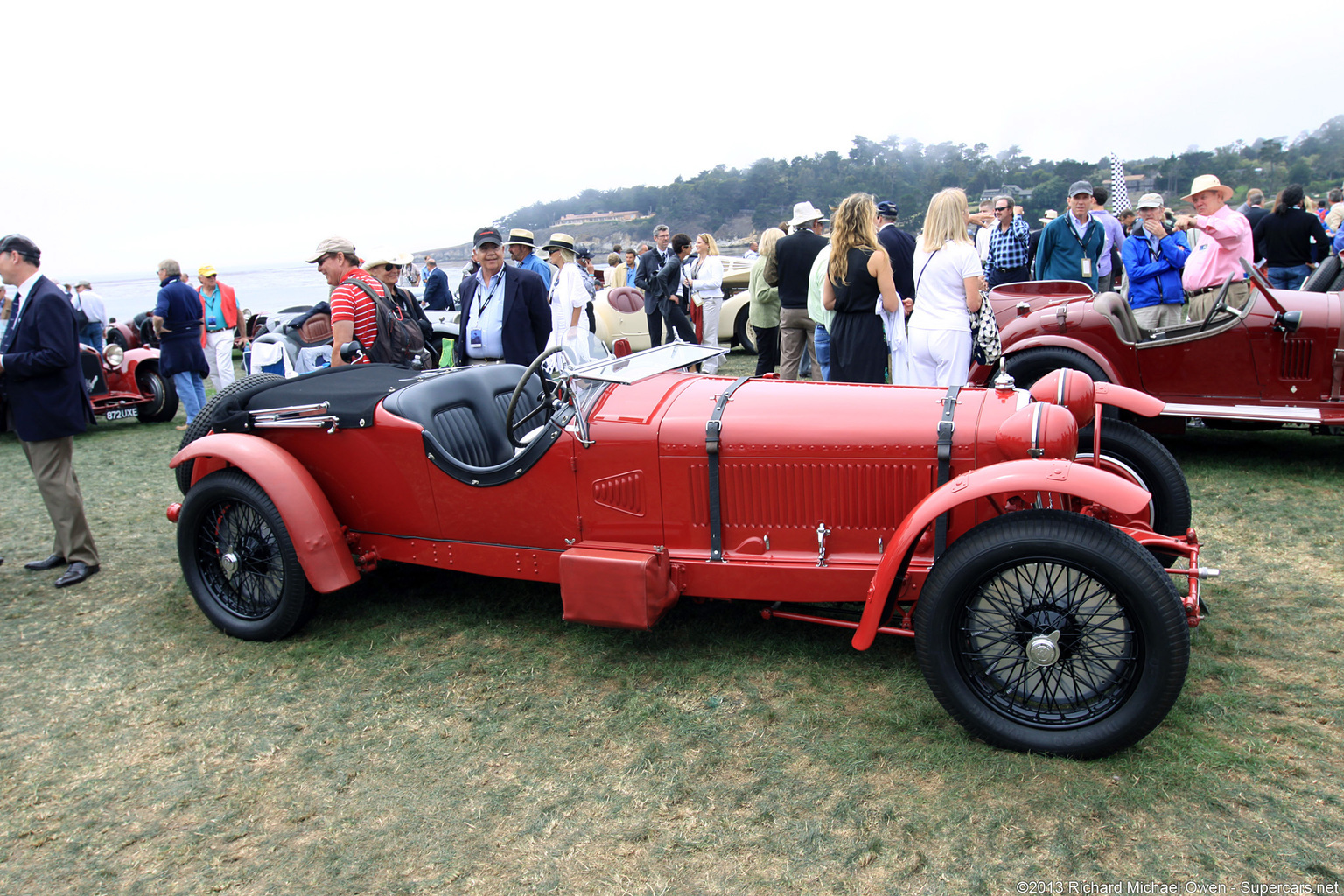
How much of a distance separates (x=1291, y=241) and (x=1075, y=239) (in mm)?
2605

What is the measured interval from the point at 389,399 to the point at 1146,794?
3.19m

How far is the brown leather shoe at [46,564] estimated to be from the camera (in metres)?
4.78

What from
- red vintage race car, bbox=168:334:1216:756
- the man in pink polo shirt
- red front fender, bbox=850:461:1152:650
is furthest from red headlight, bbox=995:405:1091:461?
the man in pink polo shirt

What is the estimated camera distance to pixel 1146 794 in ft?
7.74

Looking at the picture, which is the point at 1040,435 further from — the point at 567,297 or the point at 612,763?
the point at 567,297

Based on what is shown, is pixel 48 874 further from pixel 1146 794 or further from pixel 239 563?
pixel 1146 794

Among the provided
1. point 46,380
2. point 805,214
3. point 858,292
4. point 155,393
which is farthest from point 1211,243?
point 155,393

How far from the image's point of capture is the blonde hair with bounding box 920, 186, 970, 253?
15.5 ft

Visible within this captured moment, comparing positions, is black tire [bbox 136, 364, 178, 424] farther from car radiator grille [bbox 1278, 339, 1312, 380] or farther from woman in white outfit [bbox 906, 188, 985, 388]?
car radiator grille [bbox 1278, 339, 1312, 380]

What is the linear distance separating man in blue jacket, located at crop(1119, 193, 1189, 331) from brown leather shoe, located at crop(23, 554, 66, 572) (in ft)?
24.3

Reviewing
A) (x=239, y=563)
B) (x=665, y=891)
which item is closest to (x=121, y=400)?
(x=239, y=563)

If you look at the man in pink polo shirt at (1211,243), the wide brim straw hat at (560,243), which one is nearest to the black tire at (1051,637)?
the man in pink polo shirt at (1211,243)

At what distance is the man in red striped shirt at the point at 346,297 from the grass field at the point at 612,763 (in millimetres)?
1694

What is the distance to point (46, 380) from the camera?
4.46 metres
